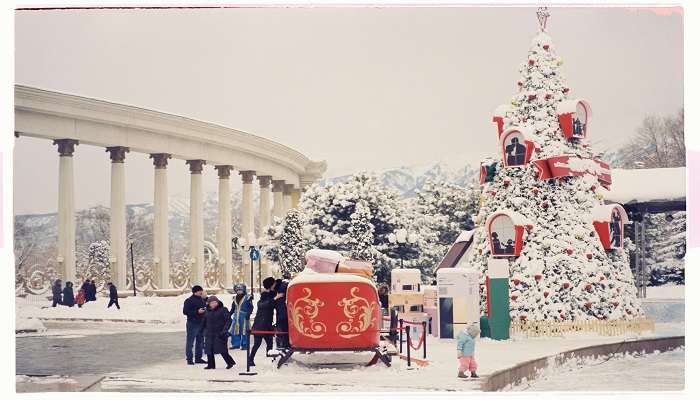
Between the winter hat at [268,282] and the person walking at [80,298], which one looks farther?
the person walking at [80,298]

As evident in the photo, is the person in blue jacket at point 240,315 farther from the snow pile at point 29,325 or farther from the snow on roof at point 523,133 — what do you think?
the snow on roof at point 523,133

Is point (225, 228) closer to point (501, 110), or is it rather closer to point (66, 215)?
point (66, 215)

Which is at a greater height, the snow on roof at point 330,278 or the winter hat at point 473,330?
the snow on roof at point 330,278

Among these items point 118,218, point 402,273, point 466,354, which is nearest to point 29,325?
point 118,218

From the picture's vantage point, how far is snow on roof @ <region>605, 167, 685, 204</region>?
53.6 ft

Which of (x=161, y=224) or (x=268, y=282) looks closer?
(x=268, y=282)

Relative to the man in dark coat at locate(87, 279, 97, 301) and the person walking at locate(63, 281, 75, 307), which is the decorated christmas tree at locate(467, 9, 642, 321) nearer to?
the man in dark coat at locate(87, 279, 97, 301)

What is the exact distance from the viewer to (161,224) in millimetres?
19734

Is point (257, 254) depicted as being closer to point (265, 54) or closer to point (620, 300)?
point (265, 54)

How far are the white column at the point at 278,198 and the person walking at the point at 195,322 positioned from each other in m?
4.00

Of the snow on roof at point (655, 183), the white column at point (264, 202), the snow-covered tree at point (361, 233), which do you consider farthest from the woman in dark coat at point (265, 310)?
the snow on roof at point (655, 183)

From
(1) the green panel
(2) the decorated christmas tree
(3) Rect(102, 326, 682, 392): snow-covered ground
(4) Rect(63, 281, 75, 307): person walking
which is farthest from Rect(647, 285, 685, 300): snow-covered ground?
(4) Rect(63, 281, 75, 307): person walking

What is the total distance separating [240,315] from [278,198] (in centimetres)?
381

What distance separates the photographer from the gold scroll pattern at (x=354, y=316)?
43.2 feet
